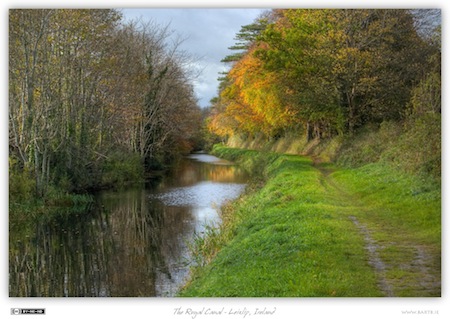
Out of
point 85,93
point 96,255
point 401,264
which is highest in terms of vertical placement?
point 85,93

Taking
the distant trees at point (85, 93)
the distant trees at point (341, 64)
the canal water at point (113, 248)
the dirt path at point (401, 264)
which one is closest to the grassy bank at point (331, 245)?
the dirt path at point (401, 264)

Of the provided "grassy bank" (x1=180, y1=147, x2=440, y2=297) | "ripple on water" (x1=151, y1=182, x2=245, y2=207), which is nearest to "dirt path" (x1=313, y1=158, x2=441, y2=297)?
"grassy bank" (x1=180, y1=147, x2=440, y2=297)

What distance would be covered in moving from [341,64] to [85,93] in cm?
1579

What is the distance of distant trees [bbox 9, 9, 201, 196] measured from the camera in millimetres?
22109

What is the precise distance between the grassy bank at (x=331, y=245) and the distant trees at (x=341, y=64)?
6703 mm

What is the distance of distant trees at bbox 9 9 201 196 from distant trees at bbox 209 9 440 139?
30.9 feet

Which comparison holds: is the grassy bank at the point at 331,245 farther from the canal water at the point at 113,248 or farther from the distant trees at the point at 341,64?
the distant trees at the point at 341,64

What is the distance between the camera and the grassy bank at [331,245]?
9758 mm

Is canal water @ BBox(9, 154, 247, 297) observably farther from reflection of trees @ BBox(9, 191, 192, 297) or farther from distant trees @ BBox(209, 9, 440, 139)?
distant trees @ BBox(209, 9, 440, 139)

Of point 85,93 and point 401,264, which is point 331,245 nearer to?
point 401,264

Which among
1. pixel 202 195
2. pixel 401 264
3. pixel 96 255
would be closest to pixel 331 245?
pixel 401 264

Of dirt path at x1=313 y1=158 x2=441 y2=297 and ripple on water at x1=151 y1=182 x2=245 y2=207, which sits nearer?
dirt path at x1=313 y1=158 x2=441 y2=297

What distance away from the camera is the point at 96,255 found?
16172 millimetres

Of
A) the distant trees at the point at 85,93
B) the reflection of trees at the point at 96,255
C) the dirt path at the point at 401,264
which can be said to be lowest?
the reflection of trees at the point at 96,255
